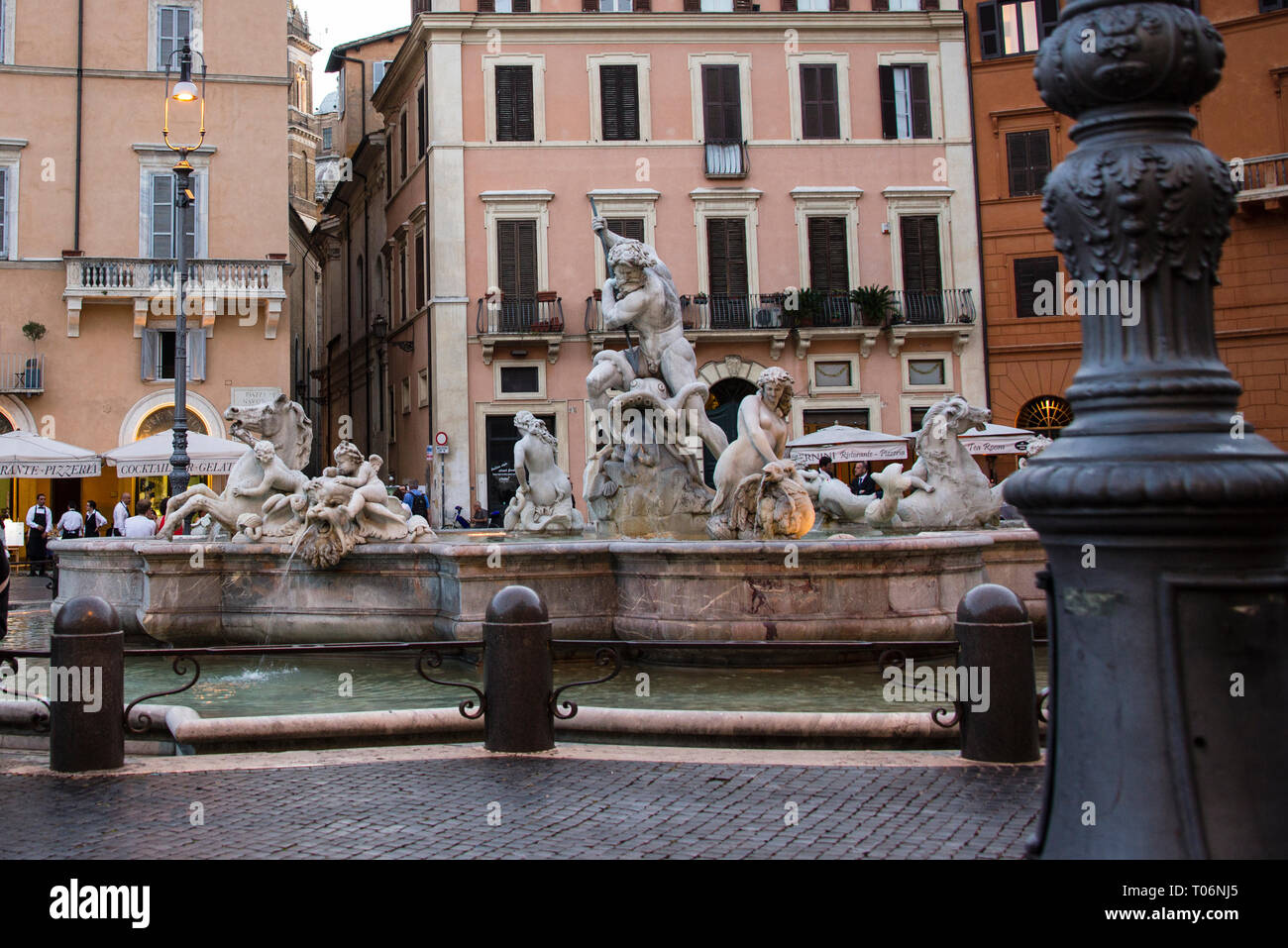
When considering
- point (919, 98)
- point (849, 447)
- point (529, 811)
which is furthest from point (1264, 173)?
point (529, 811)

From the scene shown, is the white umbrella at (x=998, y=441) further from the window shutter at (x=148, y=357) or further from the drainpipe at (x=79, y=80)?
the drainpipe at (x=79, y=80)

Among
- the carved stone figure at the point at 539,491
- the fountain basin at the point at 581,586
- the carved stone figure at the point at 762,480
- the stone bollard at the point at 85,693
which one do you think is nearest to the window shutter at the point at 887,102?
the carved stone figure at the point at 539,491

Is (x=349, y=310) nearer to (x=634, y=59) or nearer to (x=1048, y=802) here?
(x=634, y=59)

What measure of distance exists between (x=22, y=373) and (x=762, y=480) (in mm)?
24208

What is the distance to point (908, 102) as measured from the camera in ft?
102

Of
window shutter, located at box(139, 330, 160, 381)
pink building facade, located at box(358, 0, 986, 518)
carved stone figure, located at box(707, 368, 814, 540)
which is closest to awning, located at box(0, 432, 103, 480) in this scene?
window shutter, located at box(139, 330, 160, 381)

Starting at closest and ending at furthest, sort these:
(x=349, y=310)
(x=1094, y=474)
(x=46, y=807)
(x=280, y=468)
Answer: (x=1094, y=474)
(x=46, y=807)
(x=280, y=468)
(x=349, y=310)

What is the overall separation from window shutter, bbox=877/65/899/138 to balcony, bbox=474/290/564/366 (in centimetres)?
969

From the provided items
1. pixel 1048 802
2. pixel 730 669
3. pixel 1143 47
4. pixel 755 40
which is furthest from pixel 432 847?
pixel 755 40

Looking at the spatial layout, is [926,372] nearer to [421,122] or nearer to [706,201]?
[706,201]

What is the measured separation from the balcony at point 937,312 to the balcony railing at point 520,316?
8384 millimetres

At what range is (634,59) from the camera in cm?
3038

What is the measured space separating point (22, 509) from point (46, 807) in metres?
25.7

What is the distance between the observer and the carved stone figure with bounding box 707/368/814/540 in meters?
8.67
